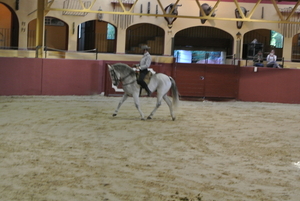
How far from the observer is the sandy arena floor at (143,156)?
6191mm

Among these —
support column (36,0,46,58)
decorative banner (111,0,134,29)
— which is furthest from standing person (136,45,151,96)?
decorative banner (111,0,134,29)

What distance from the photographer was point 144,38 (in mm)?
26125

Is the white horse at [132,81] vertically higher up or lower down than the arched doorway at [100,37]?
lower down

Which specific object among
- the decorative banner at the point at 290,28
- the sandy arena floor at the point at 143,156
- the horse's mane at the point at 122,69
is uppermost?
the decorative banner at the point at 290,28

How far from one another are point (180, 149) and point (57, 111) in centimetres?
605

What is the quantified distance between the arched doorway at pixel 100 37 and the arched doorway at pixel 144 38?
0.83m

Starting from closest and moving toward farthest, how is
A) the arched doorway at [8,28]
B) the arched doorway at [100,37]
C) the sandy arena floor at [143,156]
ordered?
the sandy arena floor at [143,156], the arched doorway at [8,28], the arched doorway at [100,37]

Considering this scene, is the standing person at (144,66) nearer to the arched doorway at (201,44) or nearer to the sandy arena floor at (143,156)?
the sandy arena floor at (143,156)

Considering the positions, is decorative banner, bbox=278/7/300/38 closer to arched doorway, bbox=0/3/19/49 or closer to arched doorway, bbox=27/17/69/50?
arched doorway, bbox=27/17/69/50

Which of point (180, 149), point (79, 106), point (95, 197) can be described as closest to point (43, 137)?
point (180, 149)

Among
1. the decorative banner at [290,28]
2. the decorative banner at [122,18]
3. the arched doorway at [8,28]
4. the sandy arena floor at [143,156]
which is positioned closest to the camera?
the sandy arena floor at [143,156]

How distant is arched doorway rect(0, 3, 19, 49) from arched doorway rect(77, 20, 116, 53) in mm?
3164

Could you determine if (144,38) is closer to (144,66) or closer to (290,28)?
(290,28)

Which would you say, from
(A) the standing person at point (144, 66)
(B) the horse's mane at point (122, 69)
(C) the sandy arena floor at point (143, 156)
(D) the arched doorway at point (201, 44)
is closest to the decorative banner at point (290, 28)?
(D) the arched doorway at point (201, 44)
